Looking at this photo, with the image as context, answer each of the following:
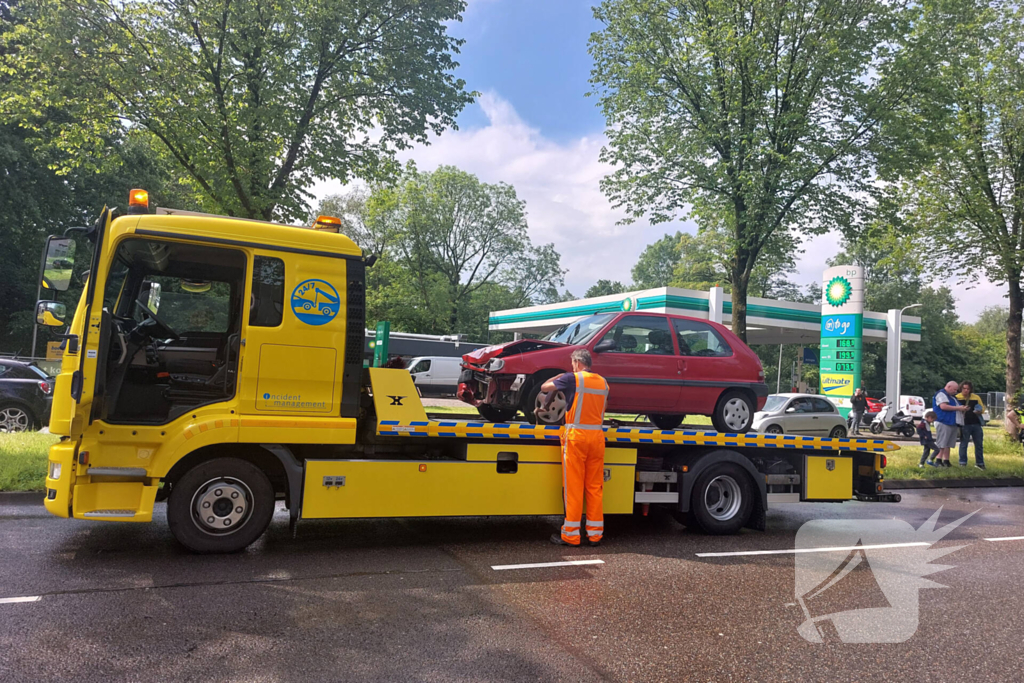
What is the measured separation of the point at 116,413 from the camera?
5.53m

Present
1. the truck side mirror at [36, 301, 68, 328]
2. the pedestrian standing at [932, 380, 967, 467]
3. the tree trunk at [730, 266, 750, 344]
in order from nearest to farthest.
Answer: the truck side mirror at [36, 301, 68, 328]
the pedestrian standing at [932, 380, 967, 467]
the tree trunk at [730, 266, 750, 344]

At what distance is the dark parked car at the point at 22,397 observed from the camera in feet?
41.7

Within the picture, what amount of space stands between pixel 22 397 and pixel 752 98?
636 inches

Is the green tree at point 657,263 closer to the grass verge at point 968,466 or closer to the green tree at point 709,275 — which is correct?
the green tree at point 709,275

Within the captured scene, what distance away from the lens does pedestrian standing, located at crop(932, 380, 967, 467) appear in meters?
14.0

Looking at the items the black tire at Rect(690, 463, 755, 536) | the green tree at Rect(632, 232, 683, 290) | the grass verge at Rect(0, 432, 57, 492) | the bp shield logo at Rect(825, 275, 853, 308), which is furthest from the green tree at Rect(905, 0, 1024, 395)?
the green tree at Rect(632, 232, 683, 290)

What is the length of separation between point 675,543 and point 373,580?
3.31 meters

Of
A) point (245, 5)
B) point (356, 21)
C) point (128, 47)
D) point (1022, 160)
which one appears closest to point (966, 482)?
point (1022, 160)

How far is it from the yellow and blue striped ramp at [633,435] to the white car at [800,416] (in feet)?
33.6

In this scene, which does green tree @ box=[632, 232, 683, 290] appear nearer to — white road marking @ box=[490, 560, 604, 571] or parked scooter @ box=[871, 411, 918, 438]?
parked scooter @ box=[871, 411, 918, 438]

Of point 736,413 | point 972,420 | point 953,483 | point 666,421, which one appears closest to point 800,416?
point 972,420

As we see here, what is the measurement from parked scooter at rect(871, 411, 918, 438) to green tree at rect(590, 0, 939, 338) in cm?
958

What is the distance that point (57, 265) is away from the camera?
545cm

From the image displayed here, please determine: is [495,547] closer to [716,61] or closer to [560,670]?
[560,670]
